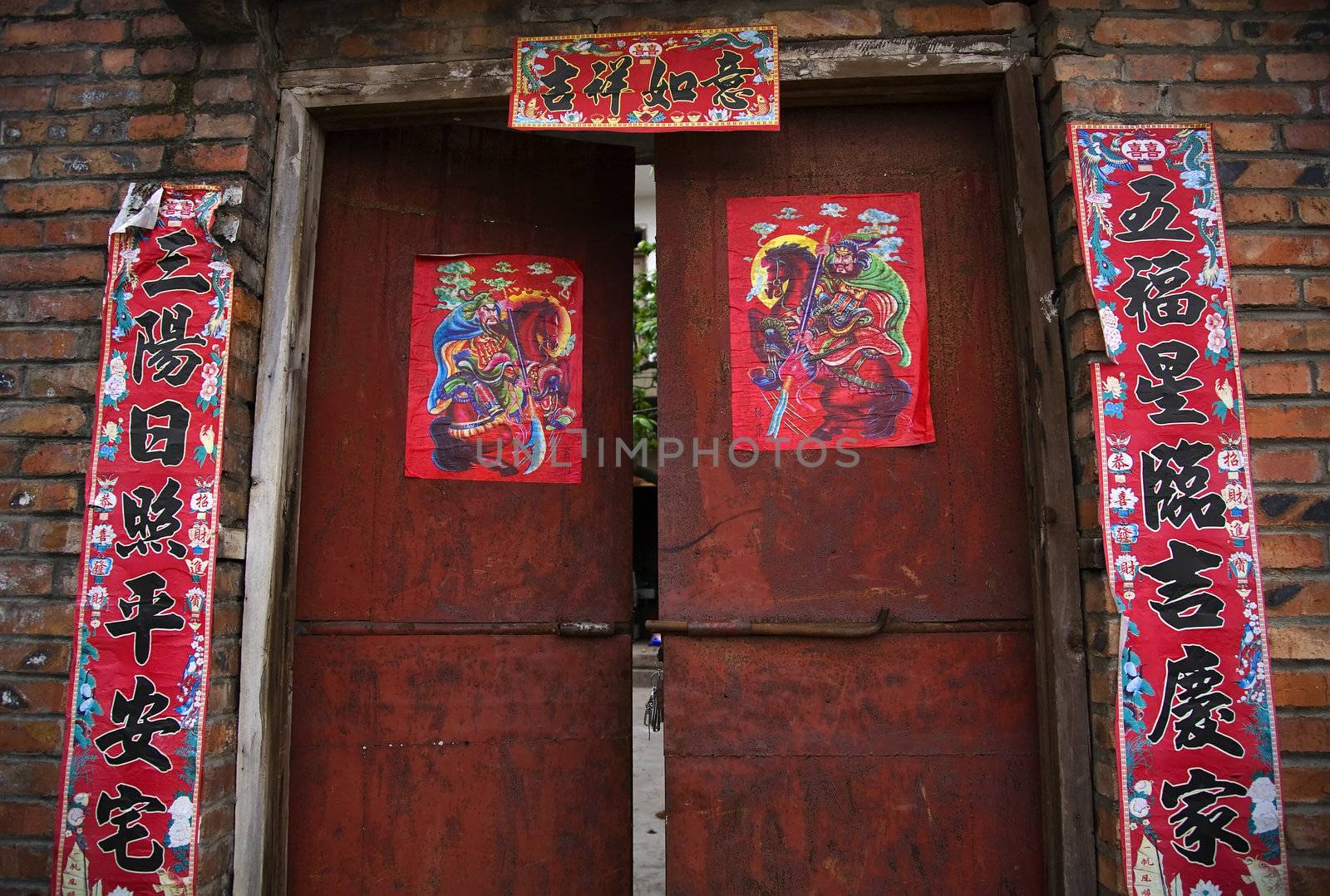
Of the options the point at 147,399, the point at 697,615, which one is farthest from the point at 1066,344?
the point at 147,399

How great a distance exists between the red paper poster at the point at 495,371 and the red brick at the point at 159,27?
34.8 inches

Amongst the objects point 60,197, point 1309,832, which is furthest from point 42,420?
point 1309,832

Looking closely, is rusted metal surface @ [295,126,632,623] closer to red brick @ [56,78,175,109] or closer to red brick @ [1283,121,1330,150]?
red brick @ [56,78,175,109]

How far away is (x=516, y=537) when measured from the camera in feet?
7.78

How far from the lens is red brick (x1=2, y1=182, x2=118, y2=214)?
2.10 m

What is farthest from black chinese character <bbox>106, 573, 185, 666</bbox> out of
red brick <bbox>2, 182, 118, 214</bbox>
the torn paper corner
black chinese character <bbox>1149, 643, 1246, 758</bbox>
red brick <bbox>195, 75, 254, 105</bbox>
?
black chinese character <bbox>1149, 643, 1246, 758</bbox>

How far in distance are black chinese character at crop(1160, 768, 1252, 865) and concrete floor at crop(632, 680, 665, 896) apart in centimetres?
130

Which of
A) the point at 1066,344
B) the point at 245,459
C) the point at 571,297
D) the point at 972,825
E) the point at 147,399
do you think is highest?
the point at 571,297

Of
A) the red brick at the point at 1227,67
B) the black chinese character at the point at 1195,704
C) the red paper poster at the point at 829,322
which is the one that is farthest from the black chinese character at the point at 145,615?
the red brick at the point at 1227,67

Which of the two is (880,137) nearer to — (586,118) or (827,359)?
(827,359)

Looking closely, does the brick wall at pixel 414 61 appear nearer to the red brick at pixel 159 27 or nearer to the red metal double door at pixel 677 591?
the red brick at pixel 159 27

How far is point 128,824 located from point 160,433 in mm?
943

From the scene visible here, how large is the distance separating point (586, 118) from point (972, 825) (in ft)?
7.05

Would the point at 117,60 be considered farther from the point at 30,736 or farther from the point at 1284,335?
the point at 1284,335
